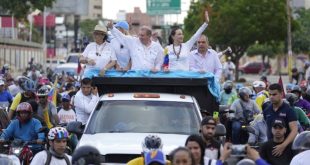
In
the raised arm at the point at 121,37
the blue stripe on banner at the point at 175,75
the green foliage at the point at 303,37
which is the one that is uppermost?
the raised arm at the point at 121,37

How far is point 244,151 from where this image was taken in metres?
10.2

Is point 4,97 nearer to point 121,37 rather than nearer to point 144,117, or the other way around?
point 121,37

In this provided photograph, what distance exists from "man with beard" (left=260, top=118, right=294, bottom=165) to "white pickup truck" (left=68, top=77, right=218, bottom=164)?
94cm

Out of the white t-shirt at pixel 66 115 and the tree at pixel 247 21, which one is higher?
the tree at pixel 247 21

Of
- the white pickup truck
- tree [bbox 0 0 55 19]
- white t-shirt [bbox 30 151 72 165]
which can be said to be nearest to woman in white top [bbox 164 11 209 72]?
the white pickup truck

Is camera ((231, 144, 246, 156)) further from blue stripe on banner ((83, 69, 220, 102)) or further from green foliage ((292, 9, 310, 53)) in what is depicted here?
green foliage ((292, 9, 310, 53))

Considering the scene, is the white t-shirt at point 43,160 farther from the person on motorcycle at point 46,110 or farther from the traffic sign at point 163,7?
the traffic sign at point 163,7

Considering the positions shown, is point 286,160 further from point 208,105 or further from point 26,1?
point 26,1

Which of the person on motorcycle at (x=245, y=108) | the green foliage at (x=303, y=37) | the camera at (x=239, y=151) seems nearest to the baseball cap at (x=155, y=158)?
the camera at (x=239, y=151)

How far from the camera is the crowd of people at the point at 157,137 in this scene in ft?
38.0

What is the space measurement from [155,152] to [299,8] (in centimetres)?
9869

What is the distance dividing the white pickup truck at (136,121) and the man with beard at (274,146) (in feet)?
3.10

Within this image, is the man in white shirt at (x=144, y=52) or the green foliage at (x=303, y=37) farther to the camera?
the green foliage at (x=303, y=37)

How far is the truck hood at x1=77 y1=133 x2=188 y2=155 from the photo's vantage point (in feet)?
43.4
